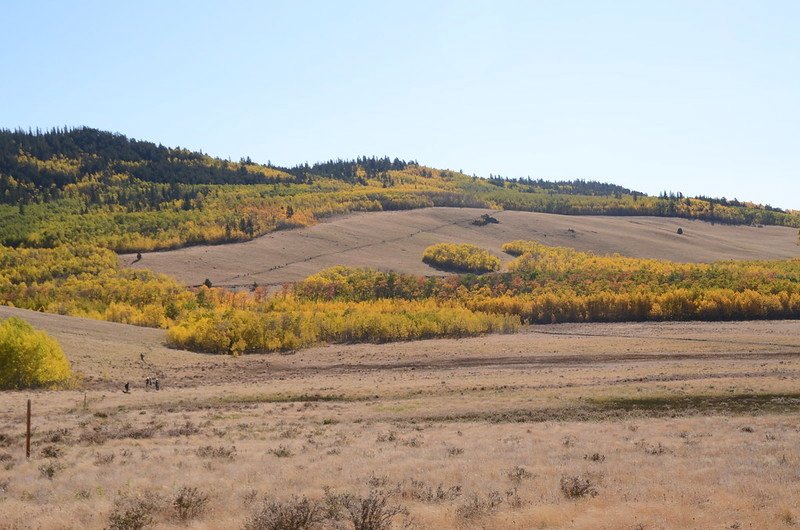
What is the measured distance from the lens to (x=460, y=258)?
15412 cm

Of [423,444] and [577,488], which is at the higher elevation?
[577,488]

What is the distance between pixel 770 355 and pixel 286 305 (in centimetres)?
6221

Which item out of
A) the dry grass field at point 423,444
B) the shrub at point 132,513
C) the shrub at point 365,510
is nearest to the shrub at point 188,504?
the dry grass field at point 423,444

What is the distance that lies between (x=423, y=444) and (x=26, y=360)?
108 ft

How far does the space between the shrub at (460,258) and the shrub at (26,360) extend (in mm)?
106771

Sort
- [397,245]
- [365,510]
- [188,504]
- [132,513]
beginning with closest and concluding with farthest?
[365,510], [132,513], [188,504], [397,245]

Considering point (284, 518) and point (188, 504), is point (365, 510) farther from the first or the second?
point (188, 504)

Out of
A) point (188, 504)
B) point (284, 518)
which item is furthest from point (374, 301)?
point (284, 518)

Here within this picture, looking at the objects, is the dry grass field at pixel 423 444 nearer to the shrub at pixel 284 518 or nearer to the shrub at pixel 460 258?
the shrub at pixel 284 518

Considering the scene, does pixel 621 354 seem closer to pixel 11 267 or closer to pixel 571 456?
pixel 571 456

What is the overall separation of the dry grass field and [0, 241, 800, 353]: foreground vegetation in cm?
1855

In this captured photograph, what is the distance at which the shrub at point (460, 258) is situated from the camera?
150m

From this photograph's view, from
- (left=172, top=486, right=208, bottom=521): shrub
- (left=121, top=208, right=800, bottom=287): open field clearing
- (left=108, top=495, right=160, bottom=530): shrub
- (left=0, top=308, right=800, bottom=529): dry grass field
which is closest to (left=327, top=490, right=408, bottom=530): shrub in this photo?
(left=0, top=308, right=800, bottom=529): dry grass field

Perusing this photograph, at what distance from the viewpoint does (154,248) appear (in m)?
149
